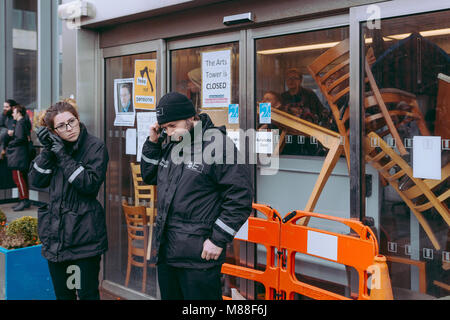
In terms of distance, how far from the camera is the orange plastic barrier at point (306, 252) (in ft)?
10.3

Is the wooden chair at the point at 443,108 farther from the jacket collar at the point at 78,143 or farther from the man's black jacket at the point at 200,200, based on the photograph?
the jacket collar at the point at 78,143

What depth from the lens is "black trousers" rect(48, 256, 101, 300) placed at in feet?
11.6

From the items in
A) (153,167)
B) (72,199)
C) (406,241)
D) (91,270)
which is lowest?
(91,270)

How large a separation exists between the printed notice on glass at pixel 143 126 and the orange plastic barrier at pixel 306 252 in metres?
1.64

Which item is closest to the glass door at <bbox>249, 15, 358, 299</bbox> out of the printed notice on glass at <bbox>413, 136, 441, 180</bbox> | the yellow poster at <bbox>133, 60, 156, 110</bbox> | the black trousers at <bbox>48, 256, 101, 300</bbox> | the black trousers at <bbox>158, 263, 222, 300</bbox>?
the printed notice on glass at <bbox>413, 136, 441, 180</bbox>

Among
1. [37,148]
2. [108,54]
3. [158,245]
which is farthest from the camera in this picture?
[37,148]

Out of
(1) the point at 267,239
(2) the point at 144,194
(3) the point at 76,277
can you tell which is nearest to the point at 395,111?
(1) the point at 267,239

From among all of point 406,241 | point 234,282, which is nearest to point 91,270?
point 234,282

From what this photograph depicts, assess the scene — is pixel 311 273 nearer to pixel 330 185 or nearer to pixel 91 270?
pixel 330 185

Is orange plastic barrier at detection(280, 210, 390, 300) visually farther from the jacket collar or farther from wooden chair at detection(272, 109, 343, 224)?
the jacket collar

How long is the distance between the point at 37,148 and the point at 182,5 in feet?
20.1

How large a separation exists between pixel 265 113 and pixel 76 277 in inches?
76.3

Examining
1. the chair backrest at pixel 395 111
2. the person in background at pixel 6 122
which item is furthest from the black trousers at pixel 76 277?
the person in background at pixel 6 122

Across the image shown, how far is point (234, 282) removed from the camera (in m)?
4.44
